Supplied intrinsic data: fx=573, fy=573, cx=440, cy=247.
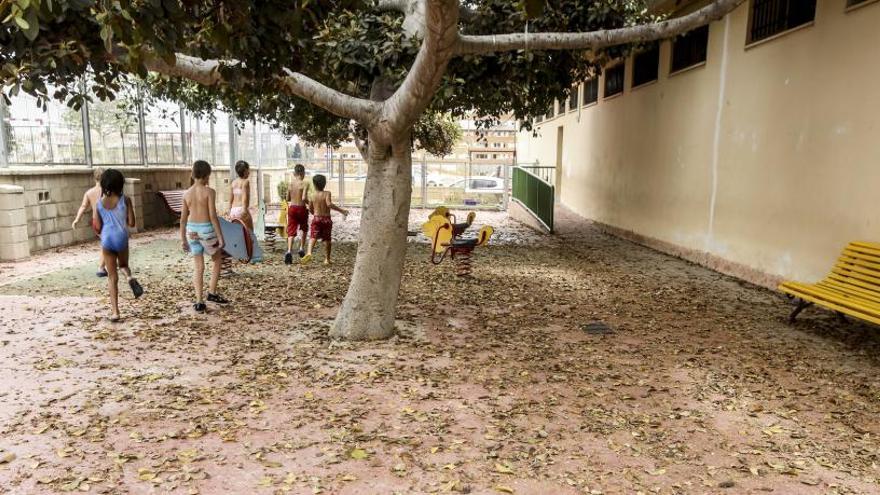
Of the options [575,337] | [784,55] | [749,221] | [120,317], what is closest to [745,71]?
[784,55]

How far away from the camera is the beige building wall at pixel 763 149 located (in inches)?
247

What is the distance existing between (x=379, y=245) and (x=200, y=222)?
2231 millimetres

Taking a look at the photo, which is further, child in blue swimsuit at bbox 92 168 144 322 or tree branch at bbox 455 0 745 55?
child in blue swimsuit at bbox 92 168 144 322

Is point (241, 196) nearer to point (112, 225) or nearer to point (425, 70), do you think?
point (112, 225)

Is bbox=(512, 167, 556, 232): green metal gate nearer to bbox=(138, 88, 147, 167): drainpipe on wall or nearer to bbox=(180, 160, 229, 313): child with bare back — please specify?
bbox=(180, 160, 229, 313): child with bare back

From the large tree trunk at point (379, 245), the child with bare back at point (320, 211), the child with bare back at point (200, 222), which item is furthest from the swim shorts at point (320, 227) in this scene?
the large tree trunk at point (379, 245)

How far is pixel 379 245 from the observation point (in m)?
5.36

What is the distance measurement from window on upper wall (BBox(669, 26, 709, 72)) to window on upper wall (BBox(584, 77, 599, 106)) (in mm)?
4725

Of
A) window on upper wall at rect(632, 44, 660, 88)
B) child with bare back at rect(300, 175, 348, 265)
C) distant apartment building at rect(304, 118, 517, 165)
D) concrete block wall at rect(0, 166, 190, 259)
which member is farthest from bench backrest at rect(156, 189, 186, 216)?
window on upper wall at rect(632, 44, 660, 88)

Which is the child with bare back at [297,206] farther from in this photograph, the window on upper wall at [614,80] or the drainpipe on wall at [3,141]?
the window on upper wall at [614,80]

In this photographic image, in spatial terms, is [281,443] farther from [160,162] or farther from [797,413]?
[160,162]

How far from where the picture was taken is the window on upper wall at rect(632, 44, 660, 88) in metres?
11.6

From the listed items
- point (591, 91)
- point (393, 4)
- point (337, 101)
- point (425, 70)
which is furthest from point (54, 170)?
point (591, 91)

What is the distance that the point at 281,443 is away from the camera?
348cm
